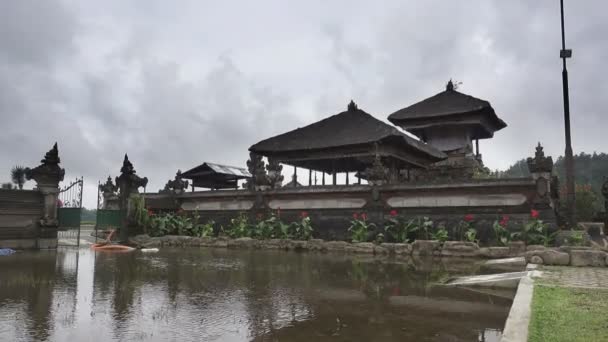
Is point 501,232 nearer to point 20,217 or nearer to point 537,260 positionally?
point 537,260

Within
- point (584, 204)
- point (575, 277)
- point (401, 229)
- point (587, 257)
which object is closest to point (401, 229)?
point (401, 229)

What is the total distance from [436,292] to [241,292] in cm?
311

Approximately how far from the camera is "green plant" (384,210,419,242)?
48.8 feet

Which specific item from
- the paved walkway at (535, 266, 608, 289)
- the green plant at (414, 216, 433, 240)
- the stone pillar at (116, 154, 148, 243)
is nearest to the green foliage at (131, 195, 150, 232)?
the stone pillar at (116, 154, 148, 243)

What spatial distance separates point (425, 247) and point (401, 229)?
5.86 feet

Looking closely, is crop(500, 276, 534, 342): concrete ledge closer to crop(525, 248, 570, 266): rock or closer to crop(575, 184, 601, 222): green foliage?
crop(525, 248, 570, 266): rock

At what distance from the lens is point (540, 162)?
1427 centimetres

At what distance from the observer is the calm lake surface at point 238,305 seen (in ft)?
14.7

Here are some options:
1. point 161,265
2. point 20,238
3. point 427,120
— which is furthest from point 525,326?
point 427,120

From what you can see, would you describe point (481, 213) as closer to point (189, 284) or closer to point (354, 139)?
point (354, 139)

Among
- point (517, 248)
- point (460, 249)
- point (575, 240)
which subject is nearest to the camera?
point (575, 240)

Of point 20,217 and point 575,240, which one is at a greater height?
point 20,217

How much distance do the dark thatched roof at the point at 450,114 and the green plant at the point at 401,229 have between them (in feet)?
47.2

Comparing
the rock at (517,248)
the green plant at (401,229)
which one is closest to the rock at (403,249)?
the green plant at (401,229)
